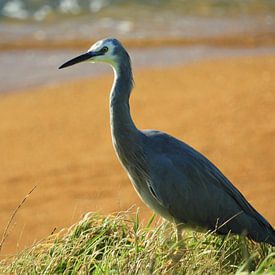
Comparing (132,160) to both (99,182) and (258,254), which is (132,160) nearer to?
(258,254)

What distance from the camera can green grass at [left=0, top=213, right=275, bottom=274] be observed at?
468 cm

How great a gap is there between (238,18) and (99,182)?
30.1 feet

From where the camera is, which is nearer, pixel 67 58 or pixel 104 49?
pixel 104 49

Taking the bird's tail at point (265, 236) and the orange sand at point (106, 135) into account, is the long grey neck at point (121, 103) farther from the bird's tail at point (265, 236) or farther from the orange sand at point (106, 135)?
the orange sand at point (106, 135)

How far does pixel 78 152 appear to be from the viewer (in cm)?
1001

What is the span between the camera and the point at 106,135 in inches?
410

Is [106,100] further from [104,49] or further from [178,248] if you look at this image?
[178,248]

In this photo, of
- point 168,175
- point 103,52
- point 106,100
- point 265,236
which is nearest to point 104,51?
point 103,52

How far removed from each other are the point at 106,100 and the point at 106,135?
1.41 meters

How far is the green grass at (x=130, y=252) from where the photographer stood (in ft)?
15.3

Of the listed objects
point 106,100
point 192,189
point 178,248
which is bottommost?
point 106,100

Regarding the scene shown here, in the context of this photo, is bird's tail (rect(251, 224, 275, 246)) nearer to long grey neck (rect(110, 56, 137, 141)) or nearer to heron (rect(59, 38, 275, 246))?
heron (rect(59, 38, 275, 246))

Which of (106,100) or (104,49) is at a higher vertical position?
(104,49)

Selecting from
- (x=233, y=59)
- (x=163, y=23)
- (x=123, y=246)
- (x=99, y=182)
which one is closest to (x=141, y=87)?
(x=233, y=59)
